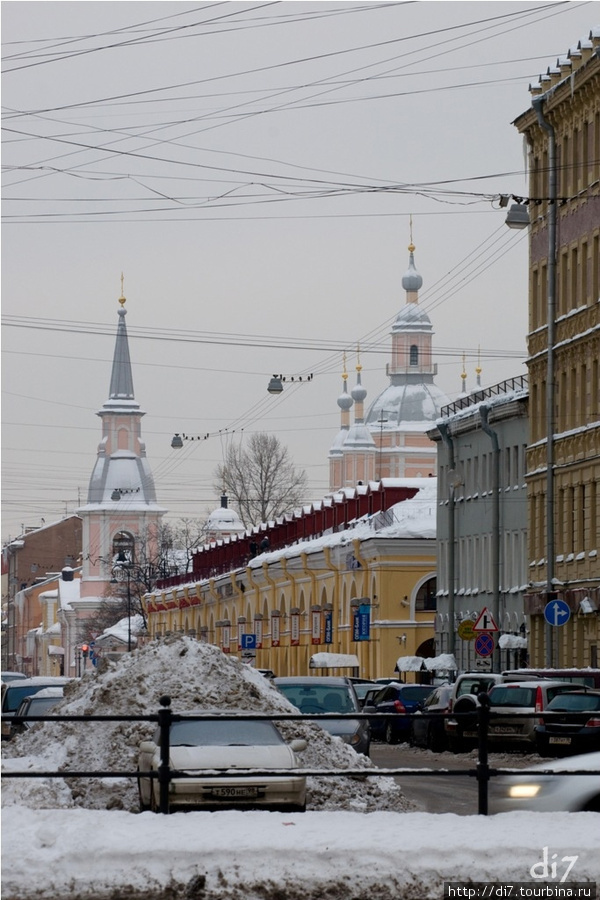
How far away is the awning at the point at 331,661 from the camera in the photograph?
231ft

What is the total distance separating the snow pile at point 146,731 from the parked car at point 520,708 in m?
10.4

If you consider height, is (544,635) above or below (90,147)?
below

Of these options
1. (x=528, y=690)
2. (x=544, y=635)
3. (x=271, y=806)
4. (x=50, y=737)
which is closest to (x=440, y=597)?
(x=544, y=635)

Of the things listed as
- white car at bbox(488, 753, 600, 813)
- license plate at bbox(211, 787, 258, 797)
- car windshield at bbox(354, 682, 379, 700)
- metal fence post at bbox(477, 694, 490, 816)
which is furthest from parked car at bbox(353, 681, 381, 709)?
metal fence post at bbox(477, 694, 490, 816)

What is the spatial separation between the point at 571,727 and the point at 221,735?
46.6ft

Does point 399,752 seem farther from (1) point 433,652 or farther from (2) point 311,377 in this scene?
(1) point 433,652

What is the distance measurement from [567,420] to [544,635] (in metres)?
6.56

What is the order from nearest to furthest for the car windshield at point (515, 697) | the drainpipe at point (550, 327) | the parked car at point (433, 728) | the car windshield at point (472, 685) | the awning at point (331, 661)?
1. the car windshield at point (515, 697)
2. the parked car at point (433, 728)
3. the car windshield at point (472, 685)
4. the drainpipe at point (550, 327)
5. the awning at point (331, 661)

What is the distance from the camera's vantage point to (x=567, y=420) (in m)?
58.8

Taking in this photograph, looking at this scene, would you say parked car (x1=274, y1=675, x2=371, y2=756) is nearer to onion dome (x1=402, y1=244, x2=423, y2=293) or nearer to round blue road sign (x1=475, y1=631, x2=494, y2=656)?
round blue road sign (x1=475, y1=631, x2=494, y2=656)

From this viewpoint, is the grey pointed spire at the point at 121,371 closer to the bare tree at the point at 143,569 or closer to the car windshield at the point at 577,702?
the bare tree at the point at 143,569

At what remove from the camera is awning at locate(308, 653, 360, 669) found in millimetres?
70312

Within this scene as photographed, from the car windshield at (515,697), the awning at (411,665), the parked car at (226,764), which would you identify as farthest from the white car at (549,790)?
the awning at (411,665)

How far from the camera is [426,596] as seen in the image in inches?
3073
